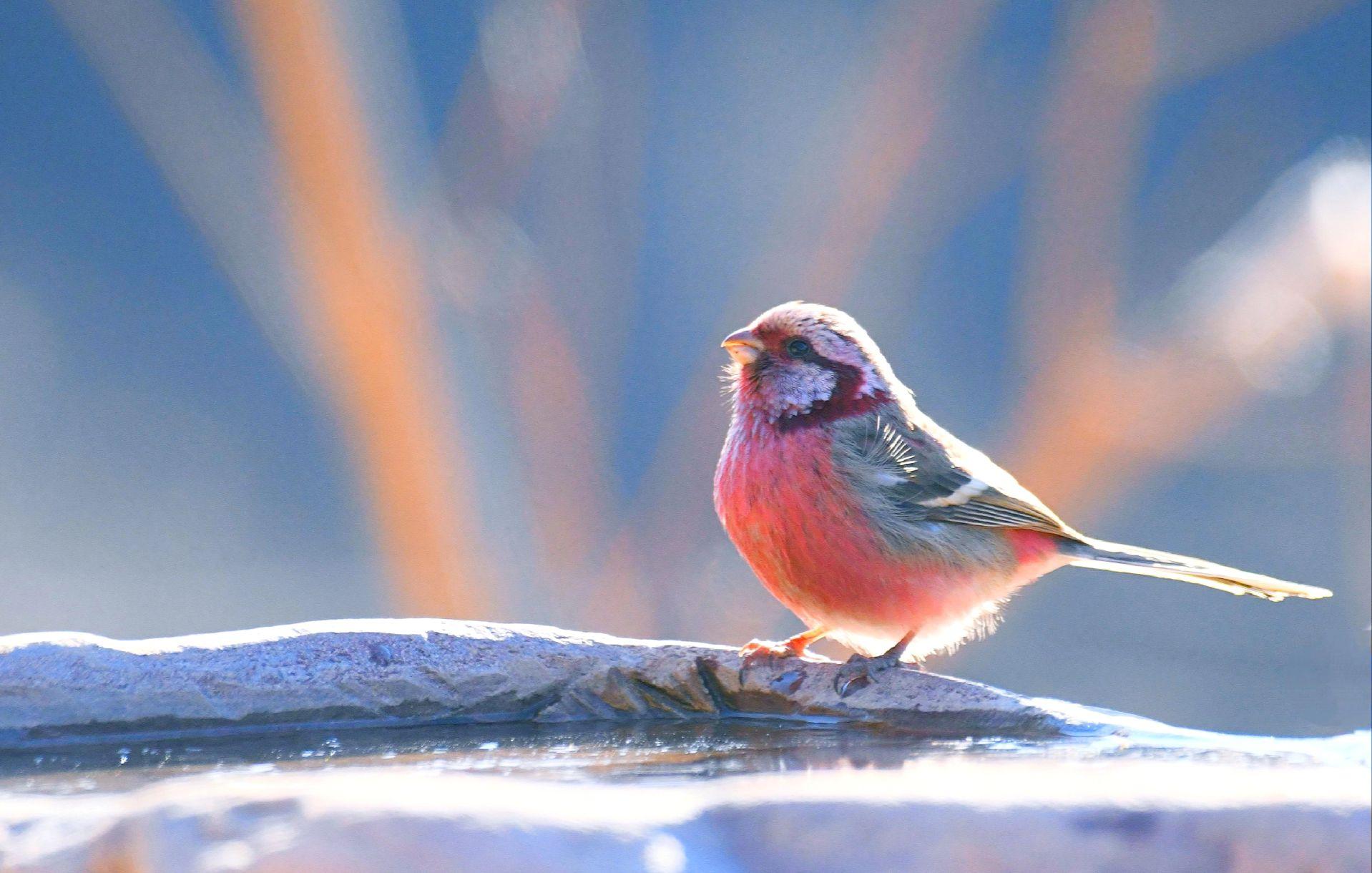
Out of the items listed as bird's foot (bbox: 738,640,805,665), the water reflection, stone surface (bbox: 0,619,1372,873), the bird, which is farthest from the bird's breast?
stone surface (bbox: 0,619,1372,873)

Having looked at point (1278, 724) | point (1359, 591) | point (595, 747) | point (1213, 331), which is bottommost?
point (595, 747)

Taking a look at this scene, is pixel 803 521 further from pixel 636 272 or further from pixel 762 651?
pixel 636 272

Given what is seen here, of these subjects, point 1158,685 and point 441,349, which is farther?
point 1158,685

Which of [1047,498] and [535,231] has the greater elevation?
[535,231]

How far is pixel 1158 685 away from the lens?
22.6 ft

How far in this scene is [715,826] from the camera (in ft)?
4.75

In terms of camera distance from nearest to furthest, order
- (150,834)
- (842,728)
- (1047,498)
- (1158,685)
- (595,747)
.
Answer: (150,834)
(595,747)
(842,728)
(1047,498)
(1158,685)

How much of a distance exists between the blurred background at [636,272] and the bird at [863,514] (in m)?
3.33

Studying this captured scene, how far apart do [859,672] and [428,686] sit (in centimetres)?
75

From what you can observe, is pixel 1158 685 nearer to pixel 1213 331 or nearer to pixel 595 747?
pixel 1213 331

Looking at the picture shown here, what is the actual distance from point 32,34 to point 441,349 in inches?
85.1

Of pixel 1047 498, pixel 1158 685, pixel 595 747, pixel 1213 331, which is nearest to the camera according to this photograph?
pixel 595 747

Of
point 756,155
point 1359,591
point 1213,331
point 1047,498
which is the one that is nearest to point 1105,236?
point 1213,331

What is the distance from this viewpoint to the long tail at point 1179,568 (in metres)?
2.74
